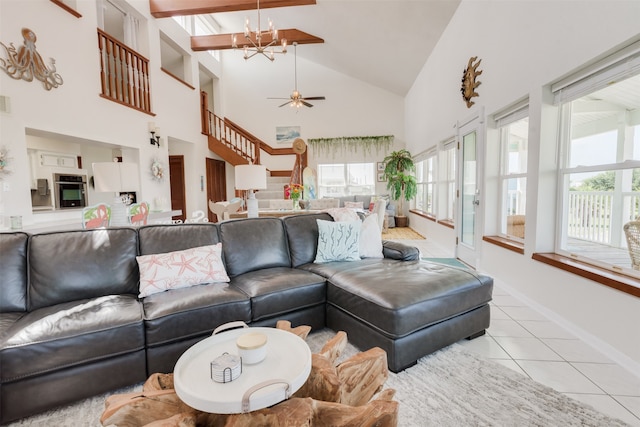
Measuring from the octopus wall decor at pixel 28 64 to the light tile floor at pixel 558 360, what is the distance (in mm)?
4839

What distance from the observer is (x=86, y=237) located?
203cm

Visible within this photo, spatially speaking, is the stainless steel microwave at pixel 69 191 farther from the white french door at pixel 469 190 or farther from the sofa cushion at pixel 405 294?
the white french door at pixel 469 190

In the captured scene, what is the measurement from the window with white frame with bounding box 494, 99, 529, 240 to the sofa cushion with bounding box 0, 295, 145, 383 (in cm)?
341

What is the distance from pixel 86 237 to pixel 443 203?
5250 mm

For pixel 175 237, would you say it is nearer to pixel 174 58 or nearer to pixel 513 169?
pixel 513 169

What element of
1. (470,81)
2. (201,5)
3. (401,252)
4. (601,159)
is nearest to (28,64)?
(201,5)

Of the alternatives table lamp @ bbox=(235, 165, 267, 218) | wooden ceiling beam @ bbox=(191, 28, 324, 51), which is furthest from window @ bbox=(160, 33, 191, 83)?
table lamp @ bbox=(235, 165, 267, 218)

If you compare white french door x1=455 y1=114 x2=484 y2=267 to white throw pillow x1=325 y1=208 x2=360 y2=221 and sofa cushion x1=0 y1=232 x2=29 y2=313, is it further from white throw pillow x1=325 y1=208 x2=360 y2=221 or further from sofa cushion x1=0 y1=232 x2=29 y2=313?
sofa cushion x1=0 y1=232 x2=29 y2=313

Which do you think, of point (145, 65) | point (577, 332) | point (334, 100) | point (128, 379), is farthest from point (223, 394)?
point (334, 100)

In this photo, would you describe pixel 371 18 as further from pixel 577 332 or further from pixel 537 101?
pixel 577 332

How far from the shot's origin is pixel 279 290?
81.7 inches

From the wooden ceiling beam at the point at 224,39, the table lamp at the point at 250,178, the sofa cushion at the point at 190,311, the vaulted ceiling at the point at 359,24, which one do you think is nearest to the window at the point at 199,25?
the vaulted ceiling at the point at 359,24

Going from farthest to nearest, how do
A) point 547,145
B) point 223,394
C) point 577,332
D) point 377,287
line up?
point 547,145 < point 577,332 < point 377,287 < point 223,394

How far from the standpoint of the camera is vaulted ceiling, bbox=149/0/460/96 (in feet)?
14.9
